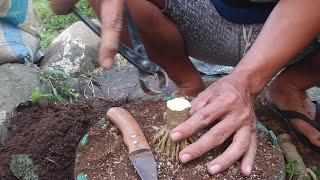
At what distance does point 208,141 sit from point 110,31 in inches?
18.5

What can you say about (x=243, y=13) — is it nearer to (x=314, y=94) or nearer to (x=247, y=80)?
(x=247, y=80)

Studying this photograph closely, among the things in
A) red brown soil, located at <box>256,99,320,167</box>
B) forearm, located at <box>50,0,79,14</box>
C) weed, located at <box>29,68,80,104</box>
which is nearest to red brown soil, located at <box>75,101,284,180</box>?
forearm, located at <box>50,0,79,14</box>

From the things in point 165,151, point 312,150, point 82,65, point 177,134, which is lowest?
point 82,65

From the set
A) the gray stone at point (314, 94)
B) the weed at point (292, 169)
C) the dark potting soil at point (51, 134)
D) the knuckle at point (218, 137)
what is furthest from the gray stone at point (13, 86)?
the gray stone at point (314, 94)

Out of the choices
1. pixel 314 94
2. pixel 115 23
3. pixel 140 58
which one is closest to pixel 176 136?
pixel 140 58

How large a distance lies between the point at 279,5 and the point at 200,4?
1.56 ft

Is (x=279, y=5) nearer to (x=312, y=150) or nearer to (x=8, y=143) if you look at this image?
(x=312, y=150)

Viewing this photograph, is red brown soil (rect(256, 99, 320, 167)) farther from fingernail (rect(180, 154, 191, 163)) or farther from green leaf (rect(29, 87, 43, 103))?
green leaf (rect(29, 87, 43, 103))

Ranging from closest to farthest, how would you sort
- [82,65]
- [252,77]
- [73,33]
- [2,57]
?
[252,77]
[2,57]
[82,65]
[73,33]

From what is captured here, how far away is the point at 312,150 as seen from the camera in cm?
239

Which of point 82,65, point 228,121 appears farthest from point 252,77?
point 82,65

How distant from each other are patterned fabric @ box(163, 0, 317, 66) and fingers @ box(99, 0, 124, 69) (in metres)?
0.70

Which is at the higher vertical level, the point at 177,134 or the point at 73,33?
the point at 177,134

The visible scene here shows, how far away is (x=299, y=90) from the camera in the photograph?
8.17 feet
